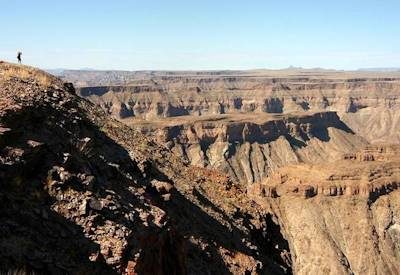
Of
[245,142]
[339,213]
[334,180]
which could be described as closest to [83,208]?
[339,213]

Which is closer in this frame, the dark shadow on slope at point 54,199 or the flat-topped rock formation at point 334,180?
the dark shadow on slope at point 54,199

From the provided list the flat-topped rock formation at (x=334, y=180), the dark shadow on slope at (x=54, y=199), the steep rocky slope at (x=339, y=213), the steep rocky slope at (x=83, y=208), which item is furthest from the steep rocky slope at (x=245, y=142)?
the dark shadow on slope at (x=54, y=199)

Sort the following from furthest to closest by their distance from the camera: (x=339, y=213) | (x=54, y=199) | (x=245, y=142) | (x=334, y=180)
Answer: (x=245, y=142), (x=334, y=180), (x=339, y=213), (x=54, y=199)

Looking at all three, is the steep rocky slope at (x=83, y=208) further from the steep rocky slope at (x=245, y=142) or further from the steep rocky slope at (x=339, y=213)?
the steep rocky slope at (x=245, y=142)

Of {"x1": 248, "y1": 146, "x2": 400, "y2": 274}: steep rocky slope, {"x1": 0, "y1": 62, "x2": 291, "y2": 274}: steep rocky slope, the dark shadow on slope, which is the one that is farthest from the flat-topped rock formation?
the dark shadow on slope

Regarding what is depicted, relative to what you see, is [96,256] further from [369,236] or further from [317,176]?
[317,176]

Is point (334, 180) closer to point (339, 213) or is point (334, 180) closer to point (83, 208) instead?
point (339, 213)

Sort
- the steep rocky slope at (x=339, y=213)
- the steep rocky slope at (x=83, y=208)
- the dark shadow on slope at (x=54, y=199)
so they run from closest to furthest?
the dark shadow on slope at (x=54, y=199) → the steep rocky slope at (x=83, y=208) → the steep rocky slope at (x=339, y=213)
